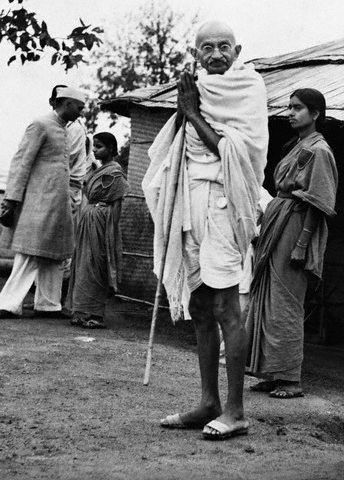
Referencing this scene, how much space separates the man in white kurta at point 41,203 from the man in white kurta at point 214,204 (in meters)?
4.39

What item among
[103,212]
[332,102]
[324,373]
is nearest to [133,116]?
[103,212]

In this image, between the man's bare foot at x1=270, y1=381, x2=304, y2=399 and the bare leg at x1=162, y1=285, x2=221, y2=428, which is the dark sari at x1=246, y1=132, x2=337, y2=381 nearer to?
the man's bare foot at x1=270, y1=381, x2=304, y2=399

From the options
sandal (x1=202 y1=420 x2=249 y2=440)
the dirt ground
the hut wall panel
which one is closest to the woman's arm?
the dirt ground

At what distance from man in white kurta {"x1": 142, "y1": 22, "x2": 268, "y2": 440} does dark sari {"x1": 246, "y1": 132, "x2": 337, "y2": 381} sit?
1526 mm

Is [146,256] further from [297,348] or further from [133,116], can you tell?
[297,348]

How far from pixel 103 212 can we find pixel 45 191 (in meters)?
0.57

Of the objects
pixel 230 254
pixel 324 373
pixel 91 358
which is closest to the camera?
pixel 230 254

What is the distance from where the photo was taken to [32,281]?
9.36m

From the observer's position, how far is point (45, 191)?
9422 mm

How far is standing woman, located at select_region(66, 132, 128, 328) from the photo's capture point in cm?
942

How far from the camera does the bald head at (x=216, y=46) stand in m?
4.96

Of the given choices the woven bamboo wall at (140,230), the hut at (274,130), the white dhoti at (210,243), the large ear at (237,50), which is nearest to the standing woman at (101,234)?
the hut at (274,130)

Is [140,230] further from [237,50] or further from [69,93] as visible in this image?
[237,50]

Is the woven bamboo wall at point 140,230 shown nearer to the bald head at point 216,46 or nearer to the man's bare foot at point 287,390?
the man's bare foot at point 287,390
